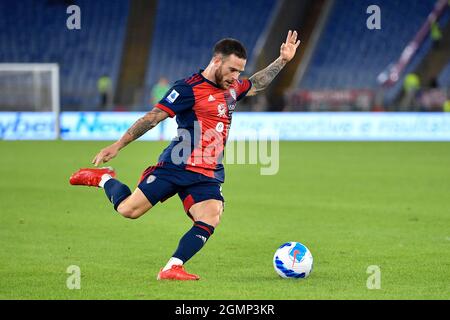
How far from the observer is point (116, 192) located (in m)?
7.83

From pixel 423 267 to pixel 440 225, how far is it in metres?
3.04

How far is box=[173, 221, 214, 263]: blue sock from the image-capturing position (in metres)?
7.23

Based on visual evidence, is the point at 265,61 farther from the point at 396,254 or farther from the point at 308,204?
the point at 396,254

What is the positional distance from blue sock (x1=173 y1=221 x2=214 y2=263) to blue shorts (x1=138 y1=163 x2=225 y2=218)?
249mm

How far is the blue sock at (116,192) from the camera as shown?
771 cm

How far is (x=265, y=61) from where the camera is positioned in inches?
1446

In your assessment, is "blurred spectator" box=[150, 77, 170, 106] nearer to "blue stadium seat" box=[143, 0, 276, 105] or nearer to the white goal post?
the white goal post

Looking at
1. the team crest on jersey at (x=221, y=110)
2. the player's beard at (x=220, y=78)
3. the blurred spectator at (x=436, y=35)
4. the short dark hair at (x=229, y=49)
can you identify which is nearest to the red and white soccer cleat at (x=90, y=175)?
the team crest on jersey at (x=221, y=110)

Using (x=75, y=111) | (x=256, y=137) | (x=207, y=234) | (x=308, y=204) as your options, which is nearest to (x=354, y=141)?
(x=256, y=137)

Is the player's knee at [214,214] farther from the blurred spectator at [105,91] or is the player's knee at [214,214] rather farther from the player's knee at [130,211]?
the blurred spectator at [105,91]

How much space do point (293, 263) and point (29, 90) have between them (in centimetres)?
2292

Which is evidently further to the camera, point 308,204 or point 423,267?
point 308,204

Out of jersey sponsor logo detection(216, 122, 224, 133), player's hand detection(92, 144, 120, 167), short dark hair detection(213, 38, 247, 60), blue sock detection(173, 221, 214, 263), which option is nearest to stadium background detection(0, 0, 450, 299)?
blue sock detection(173, 221, 214, 263)
